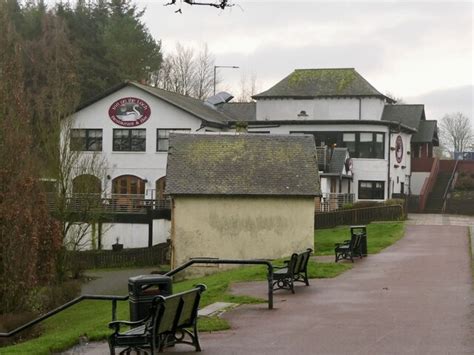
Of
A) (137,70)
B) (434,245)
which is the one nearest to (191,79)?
(137,70)

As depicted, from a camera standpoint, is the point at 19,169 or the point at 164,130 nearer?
the point at 19,169

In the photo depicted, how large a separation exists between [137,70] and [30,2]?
15067mm

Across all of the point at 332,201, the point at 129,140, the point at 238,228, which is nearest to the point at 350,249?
the point at 238,228

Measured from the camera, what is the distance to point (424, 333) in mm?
12797

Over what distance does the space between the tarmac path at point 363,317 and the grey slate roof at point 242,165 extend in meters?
9.73

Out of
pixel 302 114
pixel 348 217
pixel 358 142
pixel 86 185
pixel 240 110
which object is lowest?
pixel 348 217

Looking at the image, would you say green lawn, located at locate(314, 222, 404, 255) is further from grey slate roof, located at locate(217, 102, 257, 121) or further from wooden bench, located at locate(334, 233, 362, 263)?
grey slate roof, located at locate(217, 102, 257, 121)

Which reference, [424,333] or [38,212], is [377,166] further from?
[424,333]

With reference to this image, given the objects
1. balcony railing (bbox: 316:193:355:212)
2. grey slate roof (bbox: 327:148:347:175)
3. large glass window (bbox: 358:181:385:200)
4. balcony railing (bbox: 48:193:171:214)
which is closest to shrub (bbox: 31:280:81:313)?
balcony railing (bbox: 48:193:171:214)

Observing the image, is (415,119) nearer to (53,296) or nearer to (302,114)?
(302,114)

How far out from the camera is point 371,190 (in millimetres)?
53250

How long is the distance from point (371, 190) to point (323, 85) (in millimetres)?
8579

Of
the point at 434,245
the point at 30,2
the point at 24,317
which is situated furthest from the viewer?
the point at 30,2

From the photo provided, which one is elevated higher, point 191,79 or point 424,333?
point 191,79
